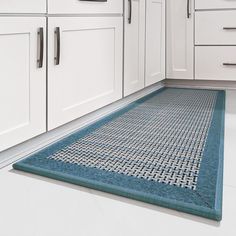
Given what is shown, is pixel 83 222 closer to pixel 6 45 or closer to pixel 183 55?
pixel 6 45

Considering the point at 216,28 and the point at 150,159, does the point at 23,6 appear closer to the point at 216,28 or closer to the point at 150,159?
the point at 150,159

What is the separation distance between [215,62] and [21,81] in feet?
6.58

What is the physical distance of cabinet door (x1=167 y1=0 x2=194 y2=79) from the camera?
9.84 ft

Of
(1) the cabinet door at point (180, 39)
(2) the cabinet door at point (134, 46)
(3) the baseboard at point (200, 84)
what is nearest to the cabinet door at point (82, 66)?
(2) the cabinet door at point (134, 46)

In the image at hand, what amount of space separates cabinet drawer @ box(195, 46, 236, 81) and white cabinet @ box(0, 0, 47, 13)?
1835 mm

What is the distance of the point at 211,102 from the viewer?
2.46m

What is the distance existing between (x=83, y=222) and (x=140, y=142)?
0.68 m

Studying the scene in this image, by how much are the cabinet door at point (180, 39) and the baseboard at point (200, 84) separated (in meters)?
0.11

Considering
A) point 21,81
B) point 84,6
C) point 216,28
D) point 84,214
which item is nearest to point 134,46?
point 84,6

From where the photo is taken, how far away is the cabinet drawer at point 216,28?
2.87 meters

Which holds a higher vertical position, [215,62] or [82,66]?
[215,62]

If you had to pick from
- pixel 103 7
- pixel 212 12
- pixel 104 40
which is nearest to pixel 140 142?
pixel 104 40

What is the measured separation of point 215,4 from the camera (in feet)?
9.48

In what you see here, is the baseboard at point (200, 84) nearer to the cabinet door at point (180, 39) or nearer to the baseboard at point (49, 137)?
the cabinet door at point (180, 39)
